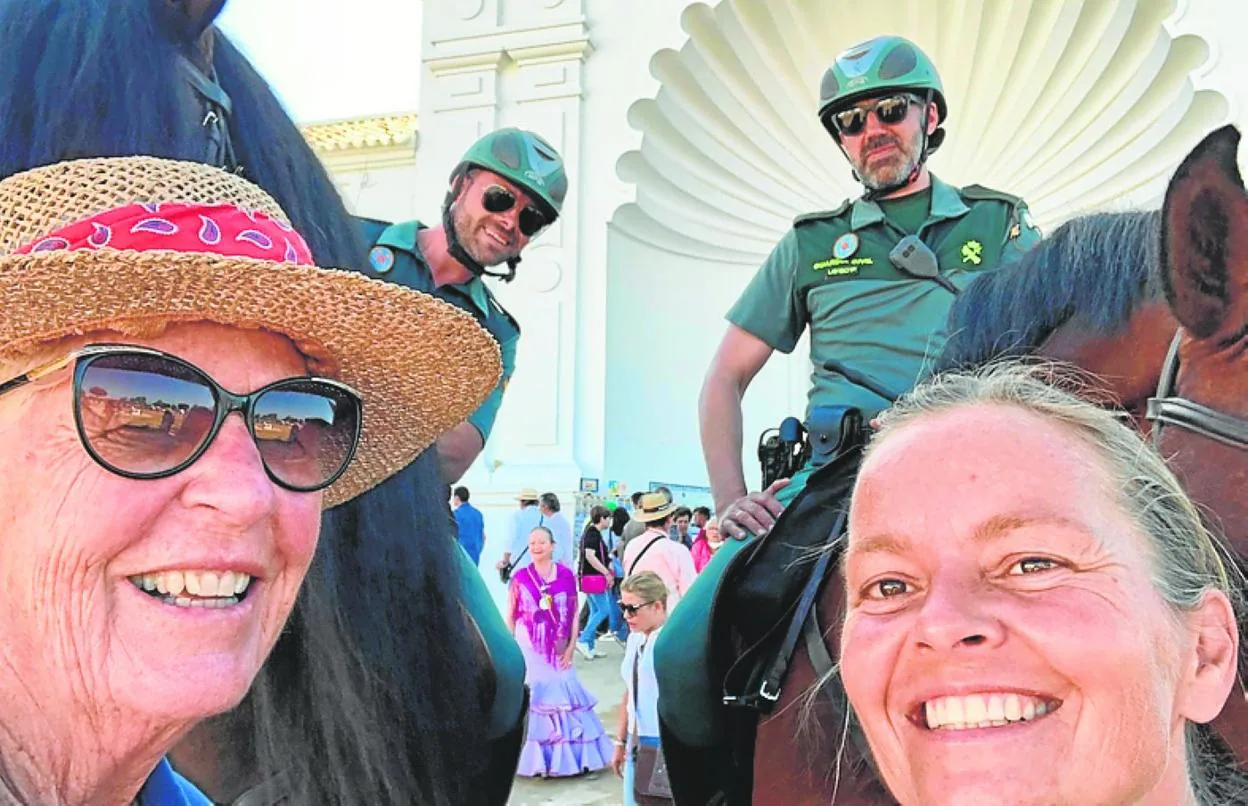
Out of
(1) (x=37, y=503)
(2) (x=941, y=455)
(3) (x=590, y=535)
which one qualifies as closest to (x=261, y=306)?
(1) (x=37, y=503)

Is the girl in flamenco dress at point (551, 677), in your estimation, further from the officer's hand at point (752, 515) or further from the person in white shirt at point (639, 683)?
the officer's hand at point (752, 515)

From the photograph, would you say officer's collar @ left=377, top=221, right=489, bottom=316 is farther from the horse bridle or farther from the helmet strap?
the horse bridle

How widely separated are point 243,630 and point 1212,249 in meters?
1.16

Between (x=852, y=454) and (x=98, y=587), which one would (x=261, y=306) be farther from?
(x=852, y=454)

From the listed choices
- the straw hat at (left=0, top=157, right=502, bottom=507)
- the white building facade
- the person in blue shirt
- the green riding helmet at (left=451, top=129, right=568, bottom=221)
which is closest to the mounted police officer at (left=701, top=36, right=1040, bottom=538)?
the green riding helmet at (left=451, top=129, right=568, bottom=221)

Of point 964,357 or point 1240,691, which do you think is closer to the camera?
point 1240,691

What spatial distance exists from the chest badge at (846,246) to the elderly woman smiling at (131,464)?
1324 millimetres

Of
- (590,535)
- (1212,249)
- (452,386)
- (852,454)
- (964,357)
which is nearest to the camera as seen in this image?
(452,386)

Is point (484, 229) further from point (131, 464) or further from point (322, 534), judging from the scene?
point (131, 464)

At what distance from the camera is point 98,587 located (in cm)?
72

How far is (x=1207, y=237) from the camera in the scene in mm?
1226

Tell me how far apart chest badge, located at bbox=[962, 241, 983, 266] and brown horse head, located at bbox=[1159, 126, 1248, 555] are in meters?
0.64

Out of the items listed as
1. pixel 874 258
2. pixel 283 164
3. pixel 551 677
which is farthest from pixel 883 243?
pixel 551 677

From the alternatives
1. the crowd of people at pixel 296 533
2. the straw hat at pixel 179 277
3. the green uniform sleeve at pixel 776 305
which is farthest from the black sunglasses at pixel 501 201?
the straw hat at pixel 179 277
